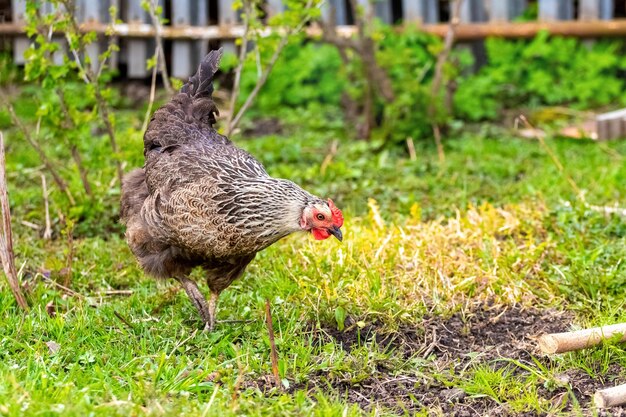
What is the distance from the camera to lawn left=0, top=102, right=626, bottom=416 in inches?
140

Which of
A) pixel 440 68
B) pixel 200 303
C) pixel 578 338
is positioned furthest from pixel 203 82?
pixel 440 68

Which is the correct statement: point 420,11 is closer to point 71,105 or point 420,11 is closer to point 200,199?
point 71,105

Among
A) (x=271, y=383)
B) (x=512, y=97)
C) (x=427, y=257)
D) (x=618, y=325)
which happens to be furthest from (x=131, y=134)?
(x=512, y=97)

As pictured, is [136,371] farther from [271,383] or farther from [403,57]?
[403,57]

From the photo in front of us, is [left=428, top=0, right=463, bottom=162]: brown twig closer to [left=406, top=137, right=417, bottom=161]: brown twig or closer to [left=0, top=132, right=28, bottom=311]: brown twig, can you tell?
[left=406, top=137, right=417, bottom=161]: brown twig

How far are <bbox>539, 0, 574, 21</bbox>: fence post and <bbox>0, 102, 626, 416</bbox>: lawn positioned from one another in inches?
132

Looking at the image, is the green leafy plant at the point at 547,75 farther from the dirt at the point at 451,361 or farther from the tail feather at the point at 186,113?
the dirt at the point at 451,361

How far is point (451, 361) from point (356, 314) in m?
0.60

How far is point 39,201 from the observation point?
20.6ft

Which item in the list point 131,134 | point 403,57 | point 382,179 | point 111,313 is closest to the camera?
point 111,313

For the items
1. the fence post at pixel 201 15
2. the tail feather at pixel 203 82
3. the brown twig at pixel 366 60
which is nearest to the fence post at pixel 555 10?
the brown twig at pixel 366 60

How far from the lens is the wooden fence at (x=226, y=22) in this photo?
935 cm

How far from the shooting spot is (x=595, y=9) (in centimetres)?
947

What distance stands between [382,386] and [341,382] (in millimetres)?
185
